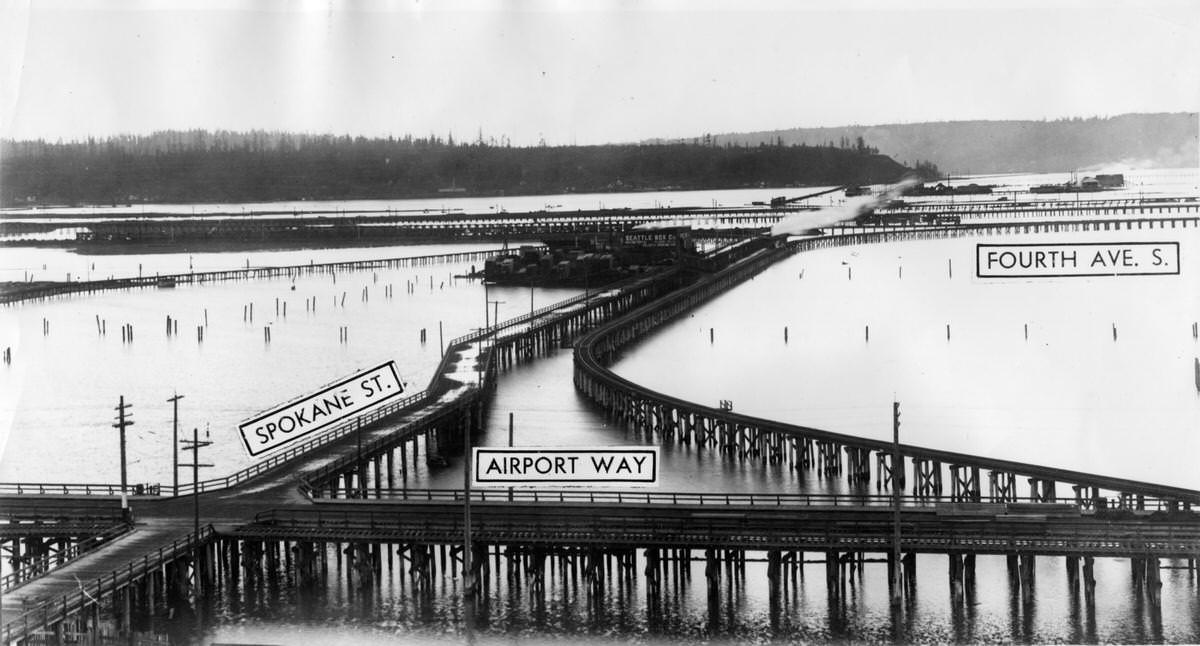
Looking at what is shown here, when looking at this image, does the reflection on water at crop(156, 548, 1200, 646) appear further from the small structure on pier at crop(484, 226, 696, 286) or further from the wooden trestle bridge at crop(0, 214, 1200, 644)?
the small structure on pier at crop(484, 226, 696, 286)

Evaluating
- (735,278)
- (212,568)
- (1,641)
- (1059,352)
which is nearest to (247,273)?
(735,278)

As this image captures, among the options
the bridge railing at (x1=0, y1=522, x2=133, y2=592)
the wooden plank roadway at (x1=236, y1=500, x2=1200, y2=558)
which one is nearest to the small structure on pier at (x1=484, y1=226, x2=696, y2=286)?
the wooden plank roadway at (x1=236, y1=500, x2=1200, y2=558)

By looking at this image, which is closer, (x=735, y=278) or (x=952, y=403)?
(x=952, y=403)

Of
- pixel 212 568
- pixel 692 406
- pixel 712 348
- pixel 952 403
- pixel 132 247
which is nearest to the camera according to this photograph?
pixel 212 568

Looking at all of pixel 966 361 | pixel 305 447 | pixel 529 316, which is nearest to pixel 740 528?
pixel 305 447

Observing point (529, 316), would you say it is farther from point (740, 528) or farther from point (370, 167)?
point (740, 528)

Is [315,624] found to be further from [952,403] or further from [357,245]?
[357,245]

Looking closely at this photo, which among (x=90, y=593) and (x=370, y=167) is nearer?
(x=90, y=593)
